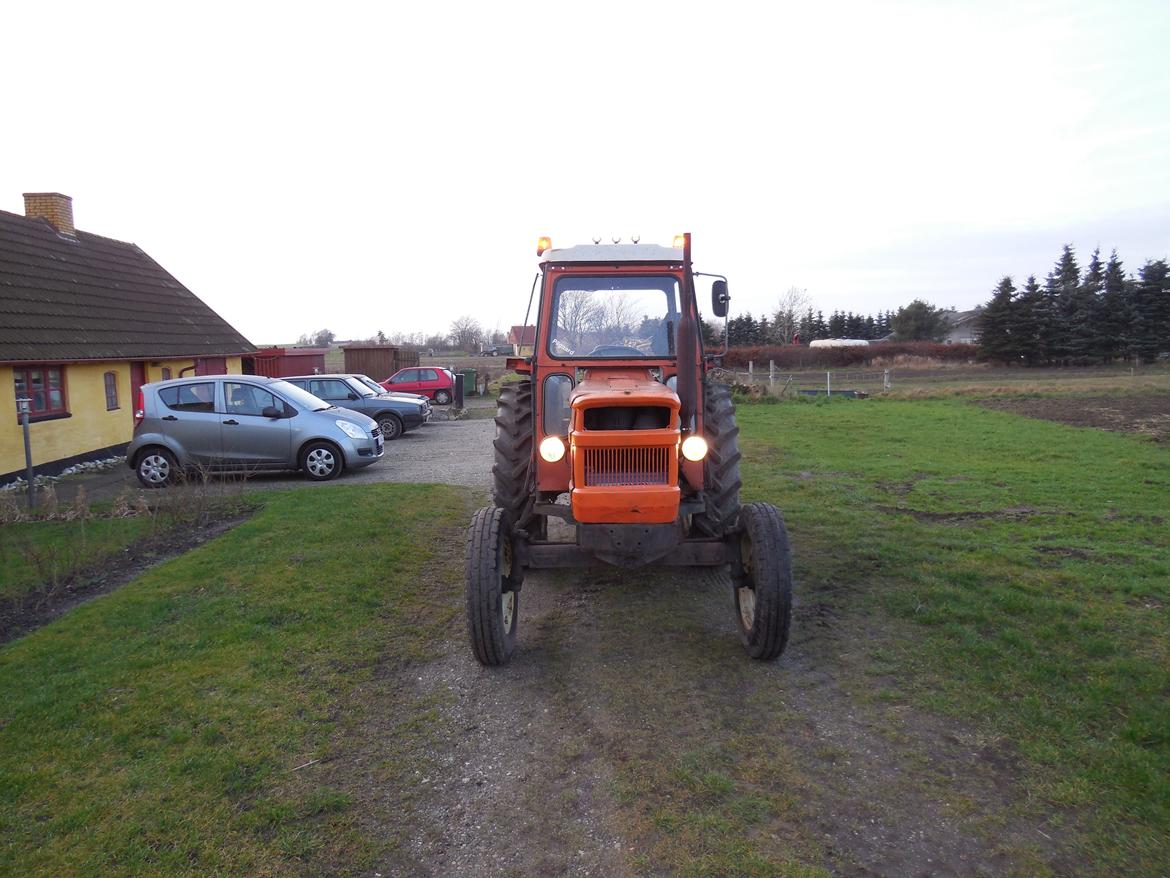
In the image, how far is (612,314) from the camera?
6.29 meters

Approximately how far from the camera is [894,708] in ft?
14.7

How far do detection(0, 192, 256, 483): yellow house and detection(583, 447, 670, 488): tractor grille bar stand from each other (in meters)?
10.8

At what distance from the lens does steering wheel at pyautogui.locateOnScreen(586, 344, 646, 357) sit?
6156 mm

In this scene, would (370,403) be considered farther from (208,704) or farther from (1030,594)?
(1030,594)

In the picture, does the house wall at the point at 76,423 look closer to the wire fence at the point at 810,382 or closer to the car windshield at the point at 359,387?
the car windshield at the point at 359,387

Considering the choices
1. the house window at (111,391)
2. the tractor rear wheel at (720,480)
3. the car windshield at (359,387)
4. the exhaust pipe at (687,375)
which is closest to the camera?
the exhaust pipe at (687,375)

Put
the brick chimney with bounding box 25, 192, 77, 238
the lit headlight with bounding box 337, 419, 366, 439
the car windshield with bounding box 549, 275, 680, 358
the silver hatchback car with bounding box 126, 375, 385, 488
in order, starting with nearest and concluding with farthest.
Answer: the car windshield with bounding box 549, 275, 680, 358 < the silver hatchback car with bounding box 126, 375, 385, 488 < the lit headlight with bounding box 337, 419, 366, 439 < the brick chimney with bounding box 25, 192, 77, 238

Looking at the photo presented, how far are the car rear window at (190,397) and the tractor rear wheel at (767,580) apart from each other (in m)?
9.85

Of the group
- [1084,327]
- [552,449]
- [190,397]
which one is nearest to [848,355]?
[1084,327]

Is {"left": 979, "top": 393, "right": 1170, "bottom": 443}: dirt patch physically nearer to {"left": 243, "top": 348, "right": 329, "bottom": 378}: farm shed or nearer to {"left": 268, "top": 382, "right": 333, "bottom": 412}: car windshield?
{"left": 268, "top": 382, "right": 333, "bottom": 412}: car windshield

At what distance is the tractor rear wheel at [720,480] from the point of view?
5.68m

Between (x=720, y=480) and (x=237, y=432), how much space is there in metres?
9.14

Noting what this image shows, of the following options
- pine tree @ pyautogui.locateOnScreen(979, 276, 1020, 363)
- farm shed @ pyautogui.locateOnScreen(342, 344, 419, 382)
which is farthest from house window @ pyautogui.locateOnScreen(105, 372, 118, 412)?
pine tree @ pyautogui.locateOnScreen(979, 276, 1020, 363)

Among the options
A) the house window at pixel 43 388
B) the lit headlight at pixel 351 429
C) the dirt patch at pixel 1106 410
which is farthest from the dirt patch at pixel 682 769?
the dirt patch at pixel 1106 410
